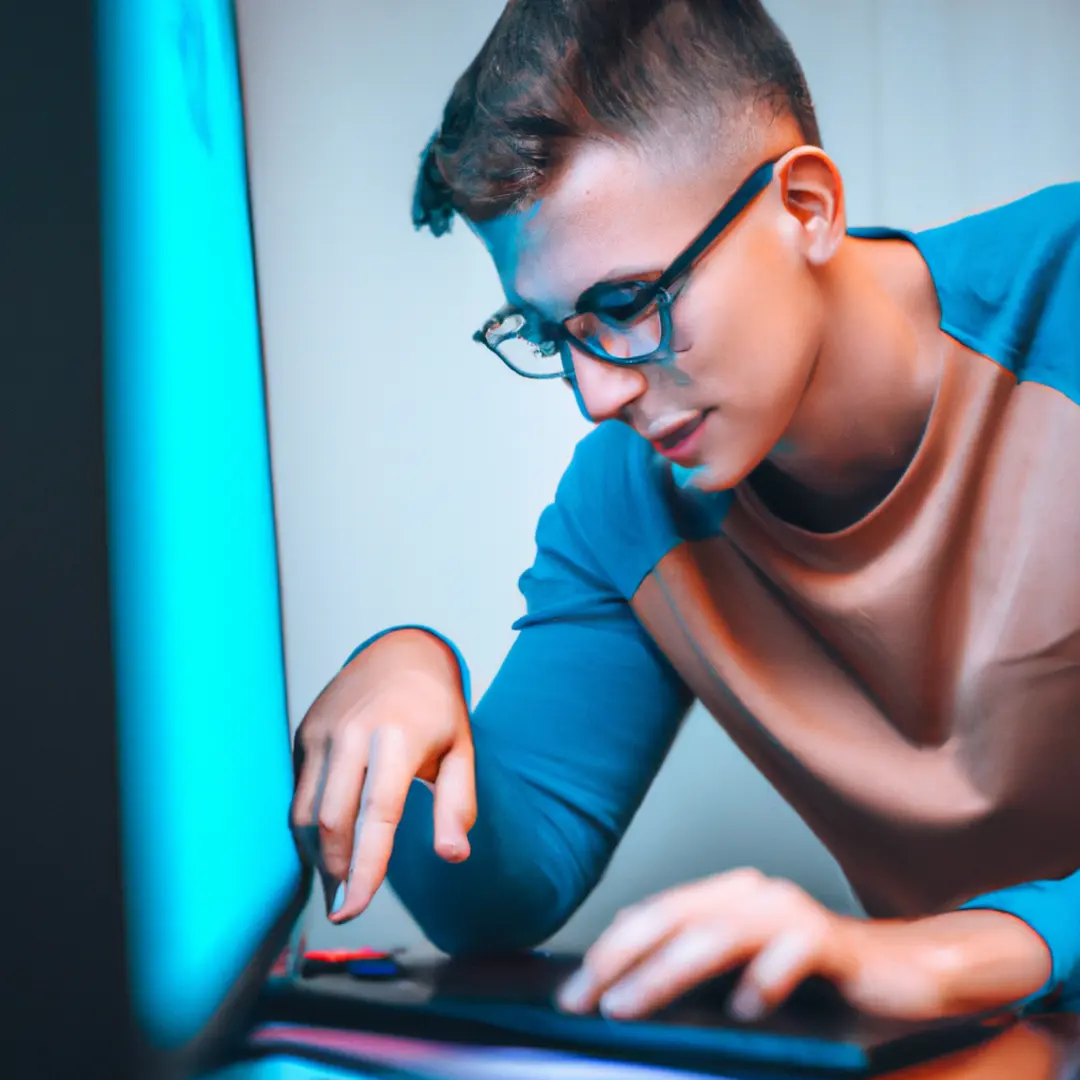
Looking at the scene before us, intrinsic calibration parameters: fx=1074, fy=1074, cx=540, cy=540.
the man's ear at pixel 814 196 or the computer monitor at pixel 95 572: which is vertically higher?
the man's ear at pixel 814 196

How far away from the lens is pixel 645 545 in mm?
782

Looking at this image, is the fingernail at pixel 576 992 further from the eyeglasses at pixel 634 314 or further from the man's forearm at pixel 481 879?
the eyeglasses at pixel 634 314

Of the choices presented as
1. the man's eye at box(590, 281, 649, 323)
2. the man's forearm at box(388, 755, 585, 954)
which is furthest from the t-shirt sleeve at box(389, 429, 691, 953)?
the man's eye at box(590, 281, 649, 323)

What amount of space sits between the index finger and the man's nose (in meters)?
0.22

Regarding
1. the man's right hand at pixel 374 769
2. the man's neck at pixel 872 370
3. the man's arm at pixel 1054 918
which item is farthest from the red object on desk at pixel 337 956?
the man's neck at pixel 872 370

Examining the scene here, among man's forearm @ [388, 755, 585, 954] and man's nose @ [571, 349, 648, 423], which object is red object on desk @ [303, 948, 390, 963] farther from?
man's nose @ [571, 349, 648, 423]

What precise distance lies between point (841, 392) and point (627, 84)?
24cm

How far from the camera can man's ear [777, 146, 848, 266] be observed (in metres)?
0.63

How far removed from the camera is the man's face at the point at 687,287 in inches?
23.2

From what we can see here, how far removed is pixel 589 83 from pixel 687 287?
0.13 metres

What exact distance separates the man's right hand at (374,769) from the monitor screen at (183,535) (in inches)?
0.9

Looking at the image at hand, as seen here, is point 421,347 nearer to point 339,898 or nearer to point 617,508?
point 617,508

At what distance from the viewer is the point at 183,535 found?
0.40 m

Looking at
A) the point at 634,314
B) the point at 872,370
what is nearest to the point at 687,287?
the point at 634,314
